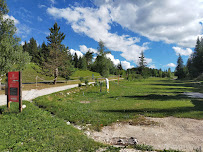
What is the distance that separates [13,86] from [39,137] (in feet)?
17.1

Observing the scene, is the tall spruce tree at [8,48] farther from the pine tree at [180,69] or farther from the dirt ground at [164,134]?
the pine tree at [180,69]

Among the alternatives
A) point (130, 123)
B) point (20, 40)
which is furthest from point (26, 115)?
point (20, 40)

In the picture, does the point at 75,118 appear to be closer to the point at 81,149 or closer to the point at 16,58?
→ the point at 81,149

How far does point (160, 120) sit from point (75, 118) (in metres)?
5.06

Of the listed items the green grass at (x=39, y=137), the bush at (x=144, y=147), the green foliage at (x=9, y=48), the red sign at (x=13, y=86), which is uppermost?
the green foliage at (x=9, y=48)

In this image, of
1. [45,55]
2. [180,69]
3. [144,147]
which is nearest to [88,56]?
[180,69]

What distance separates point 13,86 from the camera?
28.0 feet

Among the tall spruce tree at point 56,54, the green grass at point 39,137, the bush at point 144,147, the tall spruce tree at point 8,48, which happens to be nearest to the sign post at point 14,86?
the green grass at point 39,137

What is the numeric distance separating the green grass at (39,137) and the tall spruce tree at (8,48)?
12439 millimetres

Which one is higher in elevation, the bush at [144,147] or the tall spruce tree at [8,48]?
the tall spruce tree at [8,48]

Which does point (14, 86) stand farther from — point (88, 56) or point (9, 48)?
point (88, 56)

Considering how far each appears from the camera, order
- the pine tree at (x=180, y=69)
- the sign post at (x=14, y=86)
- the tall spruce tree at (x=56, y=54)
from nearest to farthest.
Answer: the sign post at (x=14, y=86)
the tall spruce tree at (x=56, y=54)
the pine tree at (x=180, y=69)

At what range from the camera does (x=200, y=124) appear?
267 inches

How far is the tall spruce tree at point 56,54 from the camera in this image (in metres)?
27.9
